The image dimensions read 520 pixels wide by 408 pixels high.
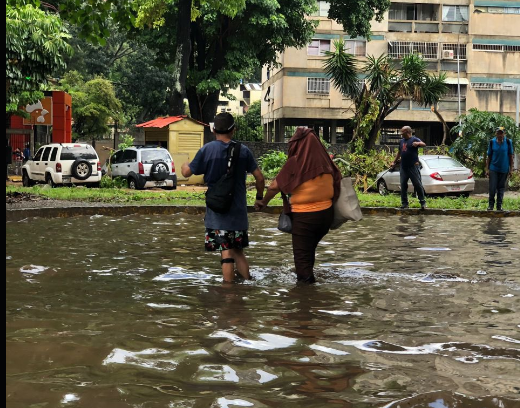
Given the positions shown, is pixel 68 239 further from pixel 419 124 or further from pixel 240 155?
pixel 419 124

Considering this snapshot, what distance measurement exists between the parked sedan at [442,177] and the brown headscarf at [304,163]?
51.6 feet

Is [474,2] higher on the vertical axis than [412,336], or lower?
higher

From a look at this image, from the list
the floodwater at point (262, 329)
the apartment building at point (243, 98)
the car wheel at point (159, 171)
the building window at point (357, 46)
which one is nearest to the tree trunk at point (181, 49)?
the car wheel at point (159, 171)

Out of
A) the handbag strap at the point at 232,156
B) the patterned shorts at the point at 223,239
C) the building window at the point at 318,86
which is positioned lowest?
the patterned shorts at the point at 223,239

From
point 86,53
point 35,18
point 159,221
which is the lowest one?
point 159,221

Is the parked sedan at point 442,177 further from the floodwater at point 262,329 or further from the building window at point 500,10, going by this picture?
the building window at point 500,10

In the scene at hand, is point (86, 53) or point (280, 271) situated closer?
A: point (280, 271)

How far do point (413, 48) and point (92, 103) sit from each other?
2078 centimetres

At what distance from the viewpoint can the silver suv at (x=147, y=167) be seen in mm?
28344

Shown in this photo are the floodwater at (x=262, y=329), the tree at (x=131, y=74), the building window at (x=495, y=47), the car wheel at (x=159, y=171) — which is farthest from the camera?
the tree at (x=131, y=74)

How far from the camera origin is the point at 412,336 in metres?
5.65

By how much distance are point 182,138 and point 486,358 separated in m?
27.6

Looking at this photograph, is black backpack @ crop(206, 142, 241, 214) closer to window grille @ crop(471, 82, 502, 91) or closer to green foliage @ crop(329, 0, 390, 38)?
green foliage @ crop(329, 0, 390, 38)

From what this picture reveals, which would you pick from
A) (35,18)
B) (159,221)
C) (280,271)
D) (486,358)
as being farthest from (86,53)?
(486,358)
